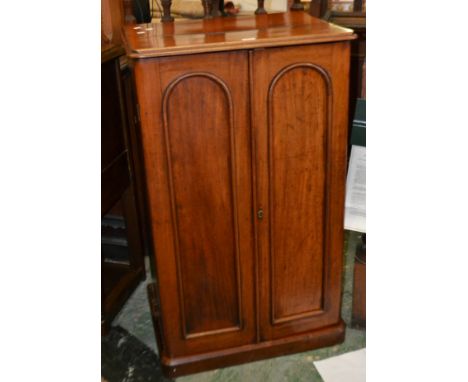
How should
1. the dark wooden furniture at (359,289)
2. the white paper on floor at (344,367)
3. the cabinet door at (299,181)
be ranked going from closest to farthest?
the cabinet door at (299,181) → the white paper on floor at (344,367) → the dark wooden furniture at (359,289)

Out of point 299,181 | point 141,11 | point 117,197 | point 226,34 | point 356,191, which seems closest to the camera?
point 226,34

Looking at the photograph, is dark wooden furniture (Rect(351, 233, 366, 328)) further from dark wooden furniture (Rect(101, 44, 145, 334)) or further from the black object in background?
the black object in background

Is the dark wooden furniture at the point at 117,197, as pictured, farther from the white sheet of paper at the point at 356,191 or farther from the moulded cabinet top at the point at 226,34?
the white sheet of paper at the point at 356,191

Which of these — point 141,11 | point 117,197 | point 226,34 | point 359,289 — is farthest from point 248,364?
point 141,11

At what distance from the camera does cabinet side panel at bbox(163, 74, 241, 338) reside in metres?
1.68

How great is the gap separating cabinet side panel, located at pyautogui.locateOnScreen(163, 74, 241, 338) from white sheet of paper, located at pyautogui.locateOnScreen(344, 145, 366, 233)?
48 centimetres

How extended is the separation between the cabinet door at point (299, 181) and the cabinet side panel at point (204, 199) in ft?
0.34

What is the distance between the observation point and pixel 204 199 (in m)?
1.81

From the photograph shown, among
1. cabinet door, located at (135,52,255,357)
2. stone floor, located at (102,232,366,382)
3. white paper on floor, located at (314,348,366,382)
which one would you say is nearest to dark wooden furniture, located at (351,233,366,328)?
stone floor, located at (102,232,366,382)

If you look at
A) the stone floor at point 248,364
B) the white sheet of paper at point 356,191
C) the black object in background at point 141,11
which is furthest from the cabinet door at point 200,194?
the black object in background at point 141,11

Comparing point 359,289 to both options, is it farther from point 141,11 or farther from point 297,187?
point 141,11

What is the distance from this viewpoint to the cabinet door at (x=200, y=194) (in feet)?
5.41

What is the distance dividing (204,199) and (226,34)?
0.55m
